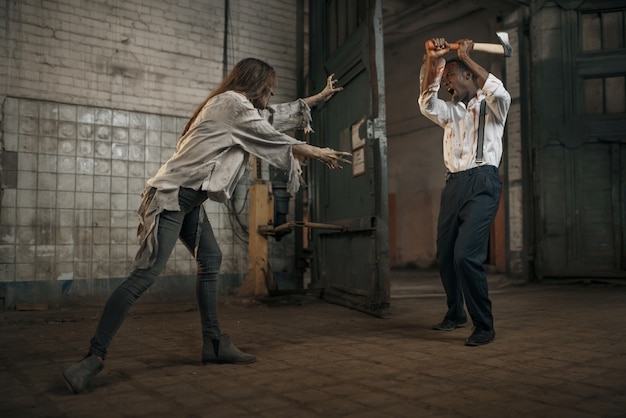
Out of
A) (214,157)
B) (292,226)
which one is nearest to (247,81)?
(214,157)

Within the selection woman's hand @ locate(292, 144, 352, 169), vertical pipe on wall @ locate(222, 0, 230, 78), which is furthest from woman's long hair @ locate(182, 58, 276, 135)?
vertical pipe on wall @ locate(222, 0, 230, 78)

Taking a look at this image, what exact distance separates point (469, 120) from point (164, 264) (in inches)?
83.4

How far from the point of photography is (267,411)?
1896 millimetres

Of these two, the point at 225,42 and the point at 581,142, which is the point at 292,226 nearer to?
the point at 225,42

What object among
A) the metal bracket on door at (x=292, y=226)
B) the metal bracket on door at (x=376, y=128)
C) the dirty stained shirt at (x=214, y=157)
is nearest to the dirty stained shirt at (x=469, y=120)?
the metal bracket on door at (x=376, y=128)

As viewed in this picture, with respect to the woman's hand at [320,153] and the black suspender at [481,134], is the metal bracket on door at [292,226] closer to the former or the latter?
the black suspender at [481,134]

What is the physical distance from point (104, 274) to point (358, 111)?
10.0ft

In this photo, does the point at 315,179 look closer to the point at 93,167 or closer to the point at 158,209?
the point at 93,167

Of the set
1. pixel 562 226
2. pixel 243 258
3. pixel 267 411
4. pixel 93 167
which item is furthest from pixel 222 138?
pixel 562 226

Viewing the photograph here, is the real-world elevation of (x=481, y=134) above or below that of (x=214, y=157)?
above

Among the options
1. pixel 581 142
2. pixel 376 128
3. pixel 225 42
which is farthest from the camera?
pixel 581 142

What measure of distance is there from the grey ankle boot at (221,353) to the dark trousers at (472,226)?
1.38 meters

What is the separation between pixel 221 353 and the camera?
2676 mm

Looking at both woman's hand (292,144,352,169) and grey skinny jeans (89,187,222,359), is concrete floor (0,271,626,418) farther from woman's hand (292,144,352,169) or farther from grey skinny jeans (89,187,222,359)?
woman's hand (292,144,352,169)
